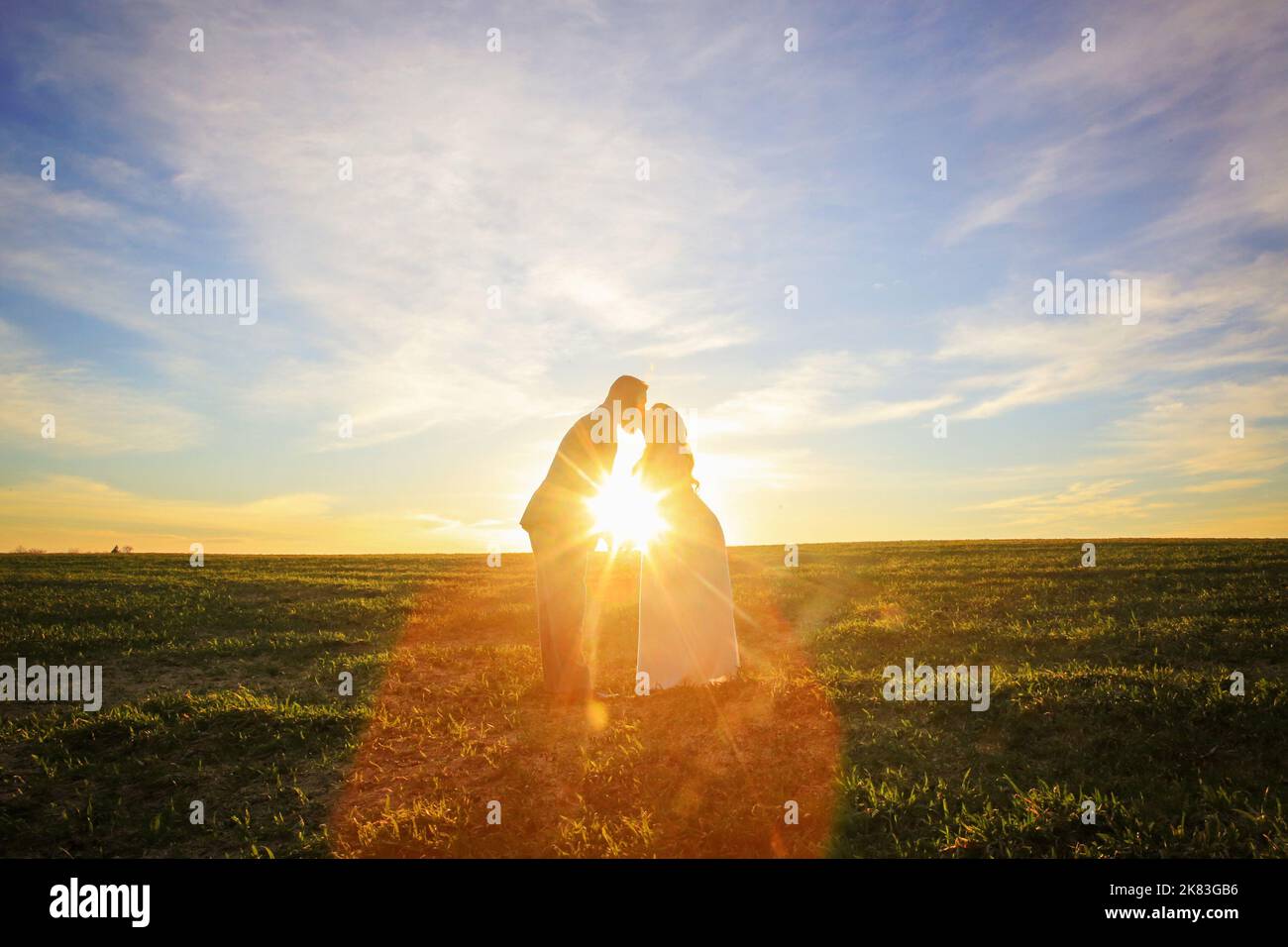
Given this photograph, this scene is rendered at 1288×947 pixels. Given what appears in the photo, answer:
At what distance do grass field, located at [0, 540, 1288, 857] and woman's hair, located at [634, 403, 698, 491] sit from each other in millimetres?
2625

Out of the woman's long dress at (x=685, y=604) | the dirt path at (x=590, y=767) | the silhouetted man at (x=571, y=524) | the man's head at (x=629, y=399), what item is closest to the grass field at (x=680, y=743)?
the dirt path at (x=590, y=767)

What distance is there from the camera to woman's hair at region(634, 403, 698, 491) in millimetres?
8984

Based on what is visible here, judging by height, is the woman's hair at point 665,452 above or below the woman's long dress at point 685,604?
above

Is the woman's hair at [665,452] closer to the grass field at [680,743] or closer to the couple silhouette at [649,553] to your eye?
the couple silhouette at [649,553]

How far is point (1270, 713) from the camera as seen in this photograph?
7.30 m

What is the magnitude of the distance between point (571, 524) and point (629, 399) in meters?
1.79

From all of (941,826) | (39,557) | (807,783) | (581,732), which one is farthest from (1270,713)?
(39,557)

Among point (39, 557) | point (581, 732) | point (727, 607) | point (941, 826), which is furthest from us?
point (39, 557)

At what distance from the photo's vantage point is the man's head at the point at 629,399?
8969 millimetres

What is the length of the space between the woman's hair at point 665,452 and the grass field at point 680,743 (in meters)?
2.63

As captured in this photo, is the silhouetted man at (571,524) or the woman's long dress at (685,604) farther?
the woman's long dress at (685,604)

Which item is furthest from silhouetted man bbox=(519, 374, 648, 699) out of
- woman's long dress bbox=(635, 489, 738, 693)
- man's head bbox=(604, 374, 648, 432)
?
woman's long dress bbox=(635, 489, 738, 693)
